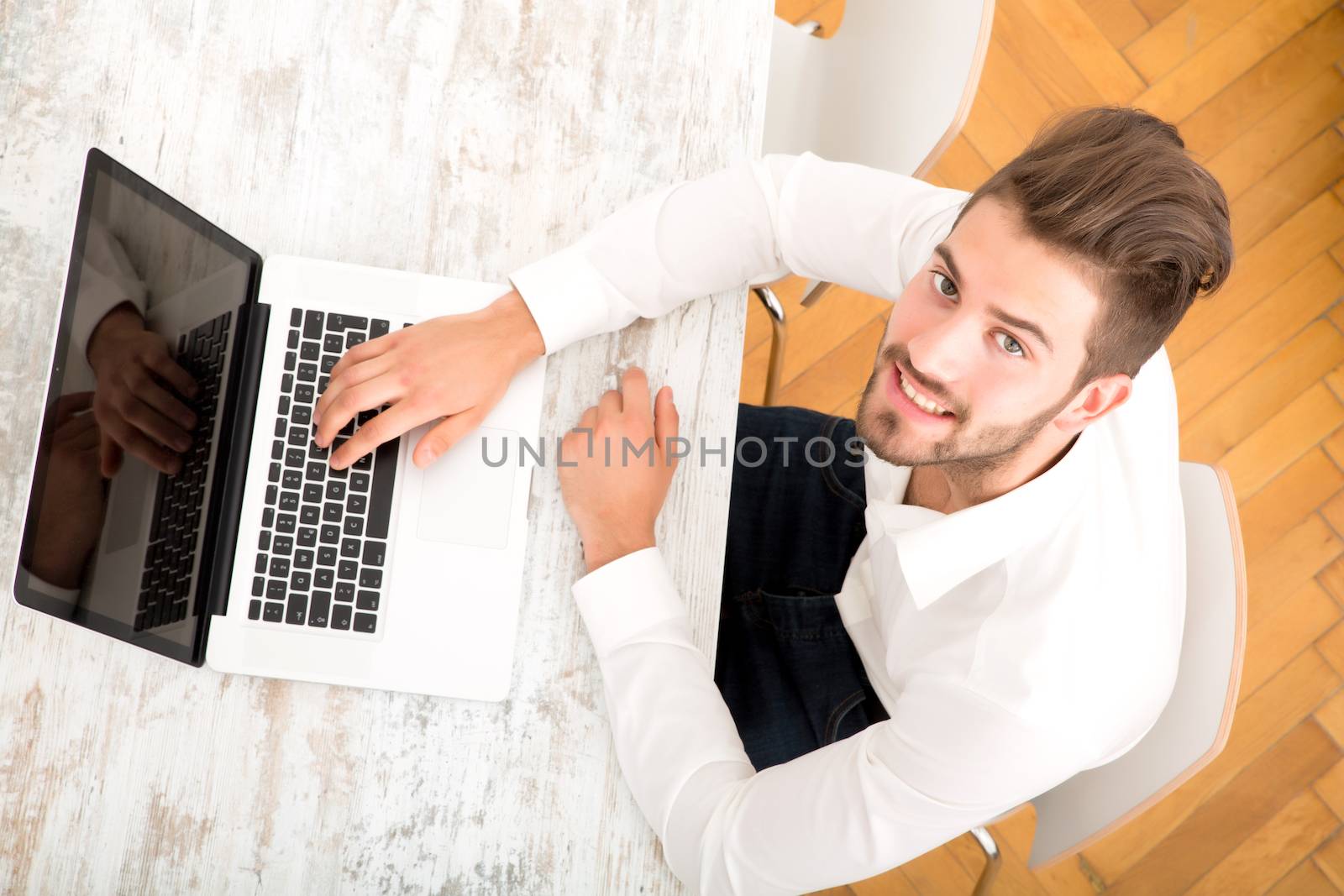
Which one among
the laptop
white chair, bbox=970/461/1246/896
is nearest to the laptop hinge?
the laptop

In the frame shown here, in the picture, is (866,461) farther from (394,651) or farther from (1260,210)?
(1260,210)

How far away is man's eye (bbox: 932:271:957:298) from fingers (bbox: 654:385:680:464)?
29 cm

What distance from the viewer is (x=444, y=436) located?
2.95 ft

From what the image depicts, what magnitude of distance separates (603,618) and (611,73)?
58cm

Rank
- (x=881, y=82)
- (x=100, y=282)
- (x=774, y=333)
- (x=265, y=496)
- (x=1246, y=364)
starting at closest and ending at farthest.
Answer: (x=100, y=282)
(x=265, y=496)
(x=881, y=82)
(x=774, y=333)
(x=1246, y=364)

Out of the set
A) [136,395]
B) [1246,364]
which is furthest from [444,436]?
[1246,364]

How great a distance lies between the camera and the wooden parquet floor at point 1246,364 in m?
1.77

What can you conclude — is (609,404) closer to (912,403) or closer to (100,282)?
(912,403)

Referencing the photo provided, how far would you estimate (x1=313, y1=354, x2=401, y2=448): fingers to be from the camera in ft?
2.90

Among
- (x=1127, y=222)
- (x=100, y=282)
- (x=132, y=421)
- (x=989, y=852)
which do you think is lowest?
(x=989, y=852)

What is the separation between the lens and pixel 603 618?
2.88ft

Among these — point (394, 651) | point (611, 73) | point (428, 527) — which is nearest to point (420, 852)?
point (394, 651)

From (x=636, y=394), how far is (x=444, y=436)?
0.20 meters

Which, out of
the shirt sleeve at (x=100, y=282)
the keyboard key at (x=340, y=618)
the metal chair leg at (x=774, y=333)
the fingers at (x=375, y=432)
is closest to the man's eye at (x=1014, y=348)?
the metal chair leg at (x=774, y=333)
